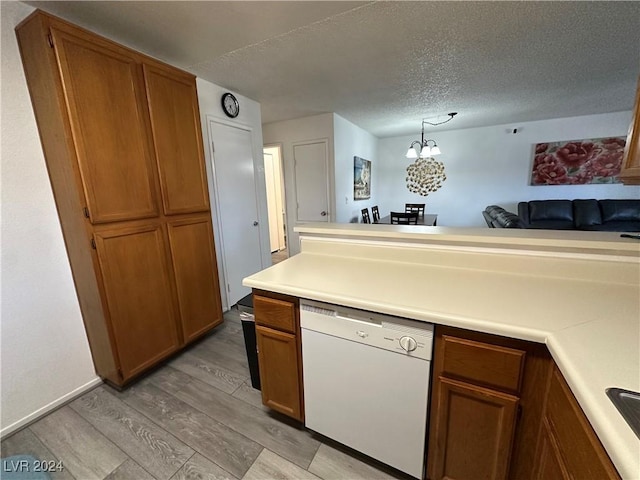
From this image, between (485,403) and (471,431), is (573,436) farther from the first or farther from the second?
(471,431)

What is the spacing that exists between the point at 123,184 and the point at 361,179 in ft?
13.5

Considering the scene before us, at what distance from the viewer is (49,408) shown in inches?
63.0

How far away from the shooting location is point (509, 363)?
2.80ft

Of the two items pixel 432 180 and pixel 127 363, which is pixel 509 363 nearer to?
pixel 127 363

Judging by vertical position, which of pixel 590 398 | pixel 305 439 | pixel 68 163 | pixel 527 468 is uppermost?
pixel 68 163

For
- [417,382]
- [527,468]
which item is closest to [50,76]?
[417,382]

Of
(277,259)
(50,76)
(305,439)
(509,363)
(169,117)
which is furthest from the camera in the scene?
(277,259)

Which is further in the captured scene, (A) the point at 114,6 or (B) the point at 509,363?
(A) the point at 114,6

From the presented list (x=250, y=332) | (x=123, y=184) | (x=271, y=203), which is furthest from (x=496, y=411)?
(x=271, y=203)

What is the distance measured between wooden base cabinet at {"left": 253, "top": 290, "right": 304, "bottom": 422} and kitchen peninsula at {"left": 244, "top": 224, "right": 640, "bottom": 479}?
10cm

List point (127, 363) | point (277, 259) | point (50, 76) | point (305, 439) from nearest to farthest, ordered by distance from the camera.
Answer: point (50, 76), point (305, 439), point (127, 363), point (277, 259)

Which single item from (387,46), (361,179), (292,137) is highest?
(387,46)

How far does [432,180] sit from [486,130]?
1.31 m

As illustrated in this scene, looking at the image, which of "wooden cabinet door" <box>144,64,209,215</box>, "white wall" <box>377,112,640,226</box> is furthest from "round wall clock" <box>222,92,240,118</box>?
"white wall" <box>377,112,640,226</box>
